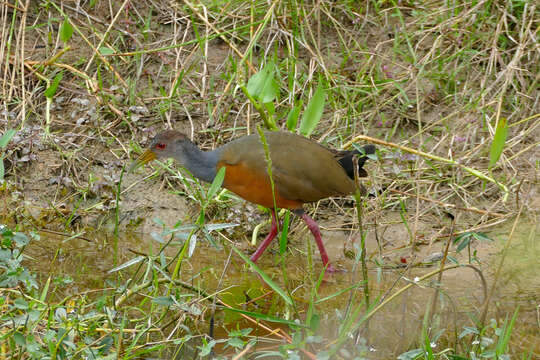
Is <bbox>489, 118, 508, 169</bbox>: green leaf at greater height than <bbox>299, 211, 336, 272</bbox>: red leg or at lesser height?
greater

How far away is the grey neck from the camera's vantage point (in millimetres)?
4965

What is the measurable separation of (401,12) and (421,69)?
2.54ft

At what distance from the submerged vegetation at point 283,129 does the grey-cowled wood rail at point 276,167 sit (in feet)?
0.62

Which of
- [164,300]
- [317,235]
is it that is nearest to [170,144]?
[317,235]

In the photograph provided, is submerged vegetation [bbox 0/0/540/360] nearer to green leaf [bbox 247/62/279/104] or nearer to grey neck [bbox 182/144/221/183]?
grey neck [bbox 182/144/221/183]

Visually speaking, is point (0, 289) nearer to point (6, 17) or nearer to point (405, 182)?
point (405, 182)

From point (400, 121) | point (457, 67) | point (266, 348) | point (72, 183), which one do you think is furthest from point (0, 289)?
point (457, 67)

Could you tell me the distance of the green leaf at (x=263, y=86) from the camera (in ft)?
8.73

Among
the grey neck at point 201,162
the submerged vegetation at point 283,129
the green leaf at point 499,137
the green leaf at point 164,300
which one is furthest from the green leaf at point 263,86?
the grey neck at point 201,162

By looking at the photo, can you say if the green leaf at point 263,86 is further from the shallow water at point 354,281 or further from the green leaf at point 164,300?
the shallow water at point 354,281

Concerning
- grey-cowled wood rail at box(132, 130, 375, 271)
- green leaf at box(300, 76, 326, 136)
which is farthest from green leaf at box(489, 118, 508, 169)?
grey-cowled wood rail at box(132, 130, 375, 271)

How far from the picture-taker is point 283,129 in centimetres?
608

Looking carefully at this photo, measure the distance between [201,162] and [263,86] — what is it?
2361 mm

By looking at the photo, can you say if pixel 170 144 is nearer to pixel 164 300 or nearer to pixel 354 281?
pixel 354 281
